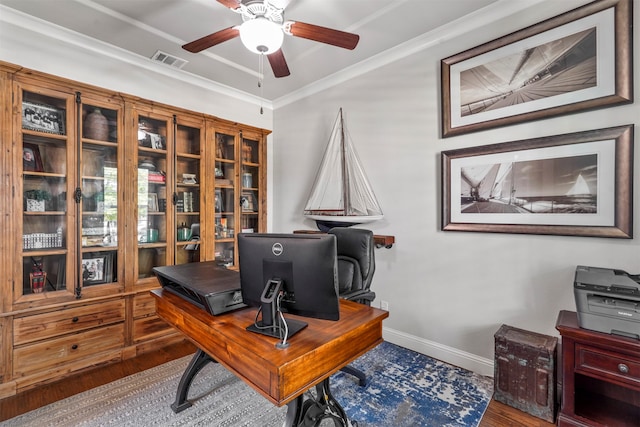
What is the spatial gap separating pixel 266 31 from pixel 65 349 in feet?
8.96

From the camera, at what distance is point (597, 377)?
153 centimetres

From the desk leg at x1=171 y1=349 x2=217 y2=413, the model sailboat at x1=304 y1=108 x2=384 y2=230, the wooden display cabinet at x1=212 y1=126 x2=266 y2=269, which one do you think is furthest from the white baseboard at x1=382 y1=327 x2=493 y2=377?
the wooden display cabinet at x1=212 y1=126 x2=266 y2=269

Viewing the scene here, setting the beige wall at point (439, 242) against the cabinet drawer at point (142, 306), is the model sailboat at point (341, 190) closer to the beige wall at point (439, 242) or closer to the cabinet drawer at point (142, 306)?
the beige wall at point (439, 242)

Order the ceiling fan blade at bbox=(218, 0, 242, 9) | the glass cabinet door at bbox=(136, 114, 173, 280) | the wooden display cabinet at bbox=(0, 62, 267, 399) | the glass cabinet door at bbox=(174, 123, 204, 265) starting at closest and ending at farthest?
1. the ceiling fan blade at bbox=(218, 0, 242, 9)
2. the wooden display cabinet at bbox=(0, 62, 267, 399)
3. the glass cabinet door at bbox=(136, 114, 173, 280)
4. the glass cabinet door at bbox=(174, 123, 204, 265)

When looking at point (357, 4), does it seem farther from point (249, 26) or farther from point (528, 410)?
point (528, 410)

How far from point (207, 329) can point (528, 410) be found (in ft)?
6.59

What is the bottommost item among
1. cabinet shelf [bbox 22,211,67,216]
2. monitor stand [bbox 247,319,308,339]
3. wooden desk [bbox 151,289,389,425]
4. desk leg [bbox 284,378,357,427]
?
desk leg [bbox 284,378,357,427]

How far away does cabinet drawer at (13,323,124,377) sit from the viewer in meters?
2.08

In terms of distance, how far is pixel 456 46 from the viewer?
2352 millimetres

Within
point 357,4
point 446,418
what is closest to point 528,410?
point 446,418

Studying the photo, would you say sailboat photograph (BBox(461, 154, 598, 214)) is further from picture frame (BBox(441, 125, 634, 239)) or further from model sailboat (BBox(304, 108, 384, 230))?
model sailboat (BBox(304, 108, 384, 230))

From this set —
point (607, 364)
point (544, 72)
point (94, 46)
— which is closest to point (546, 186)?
point (544, 72)

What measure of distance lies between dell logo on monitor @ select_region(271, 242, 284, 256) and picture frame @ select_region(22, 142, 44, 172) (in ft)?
7.39

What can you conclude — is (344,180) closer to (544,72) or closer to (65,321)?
(544,72)
